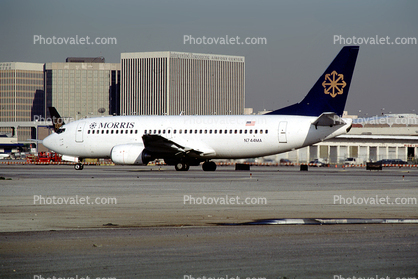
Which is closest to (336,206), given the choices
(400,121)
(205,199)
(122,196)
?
(205,199)

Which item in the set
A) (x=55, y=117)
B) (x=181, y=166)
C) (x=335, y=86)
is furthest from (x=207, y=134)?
(x=55, y=117)

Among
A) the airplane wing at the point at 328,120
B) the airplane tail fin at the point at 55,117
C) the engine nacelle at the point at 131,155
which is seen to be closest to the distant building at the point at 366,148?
the airplane tail fin at the point at 55,117

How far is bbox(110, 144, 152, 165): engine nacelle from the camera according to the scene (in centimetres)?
4566

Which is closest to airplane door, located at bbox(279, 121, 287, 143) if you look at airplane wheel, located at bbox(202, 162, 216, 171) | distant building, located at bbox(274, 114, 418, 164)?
airplane wheel, located at bbox(202, 162, 216, 171)

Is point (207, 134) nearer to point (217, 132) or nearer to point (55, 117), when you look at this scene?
point (217, 132)

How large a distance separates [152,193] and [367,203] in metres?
8.27

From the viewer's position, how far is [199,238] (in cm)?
1291

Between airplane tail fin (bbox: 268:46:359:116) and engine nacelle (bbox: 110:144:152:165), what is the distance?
1222cm

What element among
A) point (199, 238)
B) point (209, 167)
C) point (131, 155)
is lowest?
point (209, 167)

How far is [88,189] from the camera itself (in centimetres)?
2636

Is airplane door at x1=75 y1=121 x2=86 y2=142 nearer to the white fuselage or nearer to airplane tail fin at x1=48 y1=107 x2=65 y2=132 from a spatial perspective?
the white fuselage

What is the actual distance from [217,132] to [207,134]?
0.79m

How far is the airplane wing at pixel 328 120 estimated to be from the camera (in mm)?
41281

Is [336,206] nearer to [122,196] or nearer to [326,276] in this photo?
[122,196]
